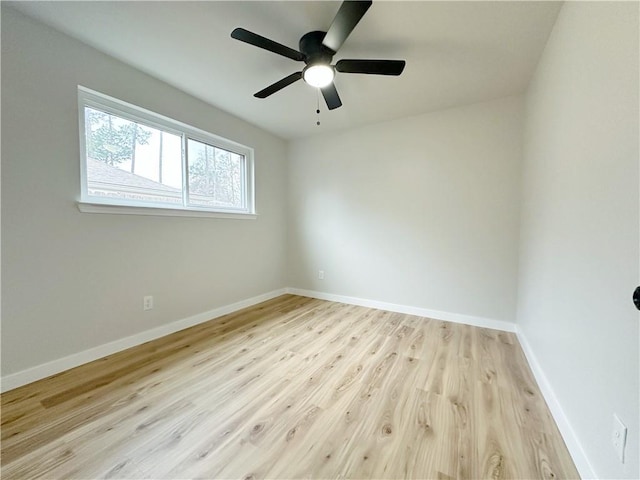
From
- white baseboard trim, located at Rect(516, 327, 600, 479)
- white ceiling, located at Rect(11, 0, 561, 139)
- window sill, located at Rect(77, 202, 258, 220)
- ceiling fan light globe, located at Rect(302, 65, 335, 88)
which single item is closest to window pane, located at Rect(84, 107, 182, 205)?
window sill, located at Rect(77, 202, 258, 220)

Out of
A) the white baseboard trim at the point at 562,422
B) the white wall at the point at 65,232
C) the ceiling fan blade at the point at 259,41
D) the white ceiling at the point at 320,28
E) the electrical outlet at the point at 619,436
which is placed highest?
the white ceiling at the point at 320,28

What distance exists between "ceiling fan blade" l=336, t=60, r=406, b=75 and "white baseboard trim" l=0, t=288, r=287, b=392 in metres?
2.67

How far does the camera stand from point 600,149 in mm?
1035

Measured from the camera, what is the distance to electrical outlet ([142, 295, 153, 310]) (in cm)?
226

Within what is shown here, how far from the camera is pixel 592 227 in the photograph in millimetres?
1078

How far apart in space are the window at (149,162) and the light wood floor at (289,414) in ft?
4.36

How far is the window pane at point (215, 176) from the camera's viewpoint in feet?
8.97

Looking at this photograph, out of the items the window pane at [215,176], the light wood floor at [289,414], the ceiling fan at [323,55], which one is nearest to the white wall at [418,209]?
the light wood floor at [289,414]

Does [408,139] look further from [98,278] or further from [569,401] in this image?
[98,278]

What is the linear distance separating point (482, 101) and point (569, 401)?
8.73ft

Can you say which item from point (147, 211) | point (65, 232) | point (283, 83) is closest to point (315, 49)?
point (283, 83)

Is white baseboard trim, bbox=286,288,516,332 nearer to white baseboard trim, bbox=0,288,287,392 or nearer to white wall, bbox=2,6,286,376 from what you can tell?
white baseboard trim, bbox=0,288,287,392

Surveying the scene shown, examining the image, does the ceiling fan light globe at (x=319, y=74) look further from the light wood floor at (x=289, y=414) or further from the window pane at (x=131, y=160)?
the light wood floor at (x=289, y=414)

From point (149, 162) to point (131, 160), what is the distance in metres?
0.15
